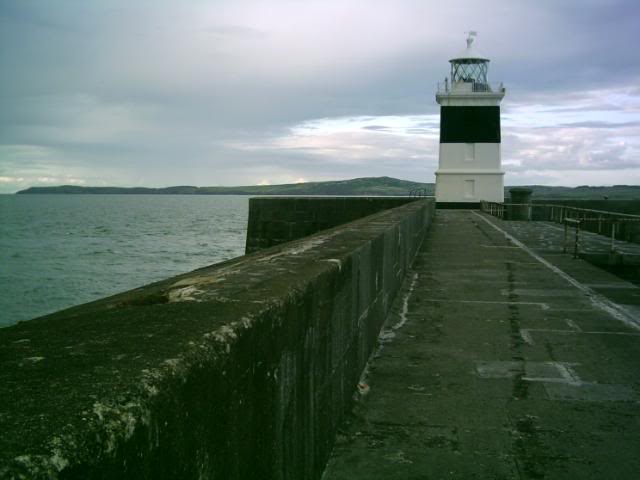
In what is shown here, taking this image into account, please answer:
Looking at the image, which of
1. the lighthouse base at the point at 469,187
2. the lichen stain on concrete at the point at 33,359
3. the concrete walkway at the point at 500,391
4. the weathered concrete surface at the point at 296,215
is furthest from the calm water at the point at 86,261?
the lichen stain on concrete at the point at 33,359

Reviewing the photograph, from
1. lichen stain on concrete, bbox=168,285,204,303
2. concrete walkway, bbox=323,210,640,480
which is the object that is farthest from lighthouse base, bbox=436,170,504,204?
lichen stain on concrete, bbox=168,285,204,303

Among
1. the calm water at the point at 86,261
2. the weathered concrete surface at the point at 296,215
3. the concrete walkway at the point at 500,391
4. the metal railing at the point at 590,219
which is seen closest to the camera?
the concrete walkway at the point at 500,391

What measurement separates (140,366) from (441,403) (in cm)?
315

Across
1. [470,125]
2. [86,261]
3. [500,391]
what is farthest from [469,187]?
[500,391]

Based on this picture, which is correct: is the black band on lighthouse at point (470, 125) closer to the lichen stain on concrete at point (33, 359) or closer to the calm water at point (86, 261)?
the calm water at point (86, 261)

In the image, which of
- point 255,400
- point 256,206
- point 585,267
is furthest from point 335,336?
point 256,206

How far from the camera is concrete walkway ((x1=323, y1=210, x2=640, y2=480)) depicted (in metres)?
3.49

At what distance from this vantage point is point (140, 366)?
1.62 meters

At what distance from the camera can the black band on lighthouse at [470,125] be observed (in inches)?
1457

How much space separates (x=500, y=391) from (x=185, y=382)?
3.45m

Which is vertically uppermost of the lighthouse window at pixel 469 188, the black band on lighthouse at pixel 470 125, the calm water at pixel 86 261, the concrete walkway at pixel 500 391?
the black band on lighthouse at pixel 470 125

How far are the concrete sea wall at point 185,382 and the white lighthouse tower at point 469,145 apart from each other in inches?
1364

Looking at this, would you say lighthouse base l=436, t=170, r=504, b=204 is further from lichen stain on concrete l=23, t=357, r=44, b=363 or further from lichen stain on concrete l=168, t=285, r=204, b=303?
lichen stain on concrete l=23, t=357, r=44, b=363

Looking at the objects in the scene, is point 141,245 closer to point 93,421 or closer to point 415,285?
point 415,285
